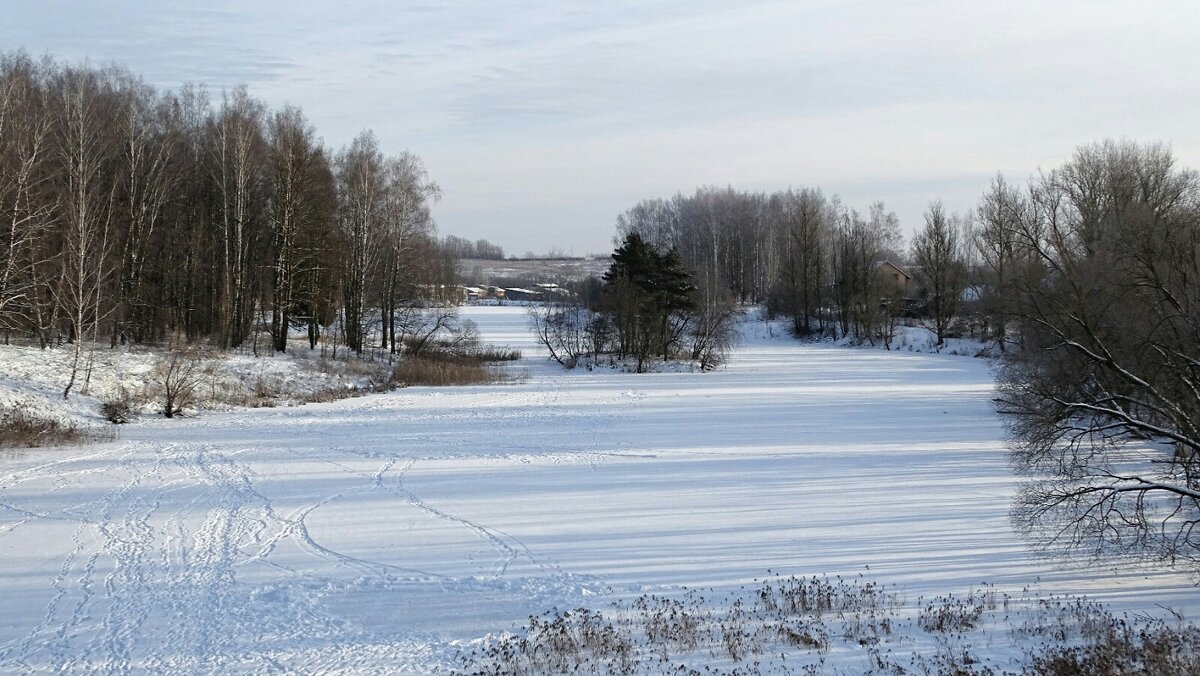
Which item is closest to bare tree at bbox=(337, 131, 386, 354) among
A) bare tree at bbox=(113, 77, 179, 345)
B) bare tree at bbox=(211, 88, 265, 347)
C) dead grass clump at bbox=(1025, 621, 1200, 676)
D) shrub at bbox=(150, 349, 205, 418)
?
bare tree at bbox=(211, 88, 265, 347)

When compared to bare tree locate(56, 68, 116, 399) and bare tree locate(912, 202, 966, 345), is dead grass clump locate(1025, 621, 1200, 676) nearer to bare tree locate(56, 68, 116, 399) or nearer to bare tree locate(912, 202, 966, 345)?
bare tree locate(56, 68, 116, 399)

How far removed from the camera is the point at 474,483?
54.5 ft

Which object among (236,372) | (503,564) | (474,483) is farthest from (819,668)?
(236,372)

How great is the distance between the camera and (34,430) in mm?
20625

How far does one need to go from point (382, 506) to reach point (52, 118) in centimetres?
2191

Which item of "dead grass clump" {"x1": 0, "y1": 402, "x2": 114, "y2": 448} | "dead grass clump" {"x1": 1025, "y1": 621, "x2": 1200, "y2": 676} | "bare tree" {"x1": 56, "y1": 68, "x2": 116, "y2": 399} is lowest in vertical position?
"dead grass clump" {"x1": 1025, "y1": 621, "x2": 1200, "y2": 676}

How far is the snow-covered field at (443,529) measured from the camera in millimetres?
8766

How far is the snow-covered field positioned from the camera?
8.77 metres

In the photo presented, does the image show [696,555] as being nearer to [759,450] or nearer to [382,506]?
[382,506]

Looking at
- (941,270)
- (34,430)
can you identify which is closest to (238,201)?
(34,430)

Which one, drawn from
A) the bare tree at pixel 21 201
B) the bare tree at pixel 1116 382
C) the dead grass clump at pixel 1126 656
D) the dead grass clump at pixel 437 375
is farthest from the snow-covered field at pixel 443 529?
the dead grass clump at pixel 437 375

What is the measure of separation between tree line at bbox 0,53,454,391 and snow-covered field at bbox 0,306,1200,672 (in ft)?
24.4

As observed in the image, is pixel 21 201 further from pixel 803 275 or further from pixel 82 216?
pixel 803 275

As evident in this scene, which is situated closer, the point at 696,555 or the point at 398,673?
the point at 398,673
